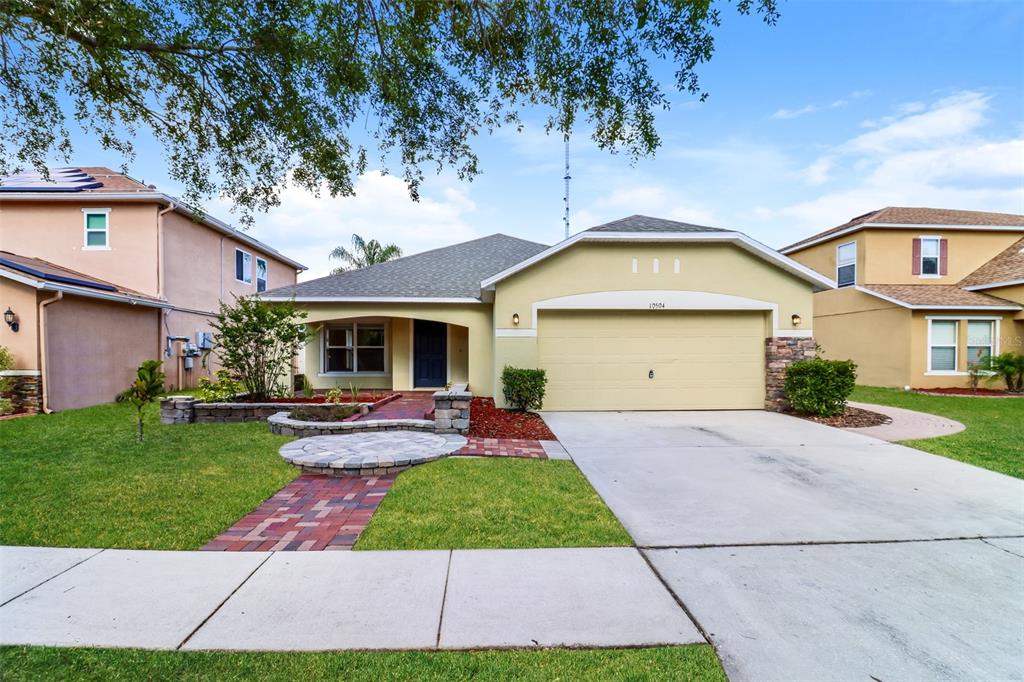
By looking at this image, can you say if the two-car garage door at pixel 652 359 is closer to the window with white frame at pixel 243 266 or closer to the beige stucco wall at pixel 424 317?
the beige stucco wall at pixel 424 317

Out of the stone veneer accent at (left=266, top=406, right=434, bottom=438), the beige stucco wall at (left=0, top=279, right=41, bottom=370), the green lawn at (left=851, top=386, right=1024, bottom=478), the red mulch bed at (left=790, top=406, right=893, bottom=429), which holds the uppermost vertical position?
the beige stucco wall at (left=0, top=279, right=41, bottom=370)

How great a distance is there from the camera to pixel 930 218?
16.1m

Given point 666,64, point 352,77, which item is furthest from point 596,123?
point 352,77

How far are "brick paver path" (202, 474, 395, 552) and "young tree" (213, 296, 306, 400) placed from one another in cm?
510

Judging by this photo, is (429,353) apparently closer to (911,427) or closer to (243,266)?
(243,266)

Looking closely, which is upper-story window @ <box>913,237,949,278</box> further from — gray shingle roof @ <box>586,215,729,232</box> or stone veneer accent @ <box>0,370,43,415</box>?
stone veneer accent @ <box>0,370,43,415</box>

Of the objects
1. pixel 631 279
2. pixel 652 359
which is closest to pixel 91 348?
pixel 631 279

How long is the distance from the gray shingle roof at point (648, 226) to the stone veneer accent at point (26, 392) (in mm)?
12673

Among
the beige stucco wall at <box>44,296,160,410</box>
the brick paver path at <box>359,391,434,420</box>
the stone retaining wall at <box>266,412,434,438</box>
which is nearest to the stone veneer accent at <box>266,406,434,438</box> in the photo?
the stone retaining wall at <box>266,412,434,438</box>

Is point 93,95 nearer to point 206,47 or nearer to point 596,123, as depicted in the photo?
point 206,47

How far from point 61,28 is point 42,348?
8.26 metres

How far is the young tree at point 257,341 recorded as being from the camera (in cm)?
931

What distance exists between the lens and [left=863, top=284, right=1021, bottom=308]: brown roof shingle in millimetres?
14133

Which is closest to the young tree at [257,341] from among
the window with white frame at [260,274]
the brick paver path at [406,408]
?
the brick paver path at [406,408]
